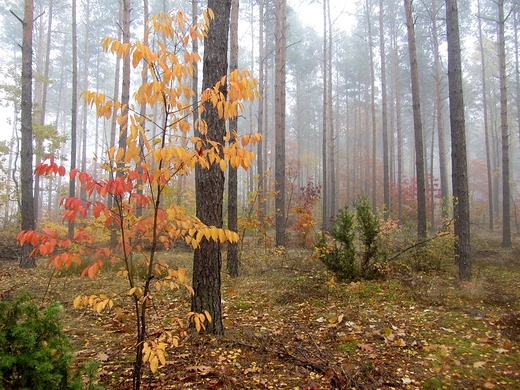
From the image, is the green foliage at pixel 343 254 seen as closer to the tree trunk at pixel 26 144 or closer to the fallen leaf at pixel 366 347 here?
the fallen leaf at pixel 366 347

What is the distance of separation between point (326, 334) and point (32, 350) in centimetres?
334

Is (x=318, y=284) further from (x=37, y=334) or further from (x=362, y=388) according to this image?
(x=37, y=334)

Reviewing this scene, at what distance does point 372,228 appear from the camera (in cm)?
682

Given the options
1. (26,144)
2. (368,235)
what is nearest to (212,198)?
(368,235)

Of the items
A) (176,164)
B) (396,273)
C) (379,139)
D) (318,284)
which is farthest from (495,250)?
(379,139)

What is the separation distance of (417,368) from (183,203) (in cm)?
1495

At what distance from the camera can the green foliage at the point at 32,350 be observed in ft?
6.43

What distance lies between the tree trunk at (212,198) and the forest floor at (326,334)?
403 millimetres

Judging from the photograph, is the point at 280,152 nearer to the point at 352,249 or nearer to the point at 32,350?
the point at 352,249

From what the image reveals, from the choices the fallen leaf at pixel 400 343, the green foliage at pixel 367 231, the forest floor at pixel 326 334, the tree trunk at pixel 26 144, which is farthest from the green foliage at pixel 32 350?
the tree trunk at pixel 26 144

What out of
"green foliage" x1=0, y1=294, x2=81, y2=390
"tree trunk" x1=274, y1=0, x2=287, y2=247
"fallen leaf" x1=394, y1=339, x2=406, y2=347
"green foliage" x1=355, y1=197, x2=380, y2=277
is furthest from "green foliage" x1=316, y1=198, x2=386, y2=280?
"green foliage" x1=0, y1=294, x2=81, y2=390

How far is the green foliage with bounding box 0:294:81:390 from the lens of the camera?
196 centimetres

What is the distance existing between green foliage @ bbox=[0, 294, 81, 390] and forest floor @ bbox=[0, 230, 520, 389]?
87cm

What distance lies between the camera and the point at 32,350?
2016mm
